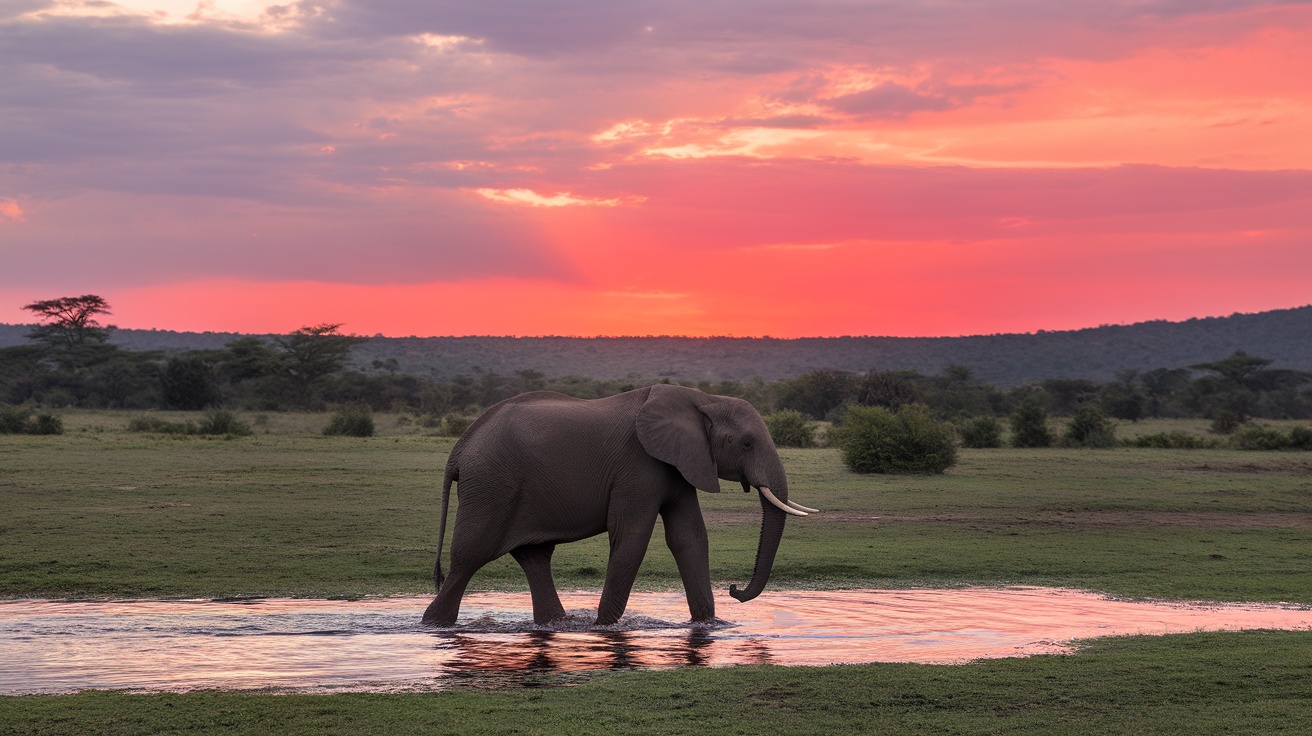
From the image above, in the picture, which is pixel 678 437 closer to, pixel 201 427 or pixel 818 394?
pixel 201 427

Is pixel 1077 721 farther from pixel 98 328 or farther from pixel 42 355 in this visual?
pixel 98 328

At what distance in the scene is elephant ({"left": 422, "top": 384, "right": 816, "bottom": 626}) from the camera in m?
12.6

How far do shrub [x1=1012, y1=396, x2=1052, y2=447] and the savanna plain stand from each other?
2664 mm

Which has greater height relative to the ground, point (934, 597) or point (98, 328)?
point (98, 328)

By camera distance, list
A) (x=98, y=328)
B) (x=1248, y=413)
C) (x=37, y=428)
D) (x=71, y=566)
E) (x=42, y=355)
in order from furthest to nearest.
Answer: (x=98, y=328)
(x=42, y=355)
(x=1248, y=413)
(x=37, y=428)
(x=71, y=566)

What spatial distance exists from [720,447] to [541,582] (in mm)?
2078

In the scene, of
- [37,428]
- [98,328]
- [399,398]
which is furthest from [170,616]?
[98,328]

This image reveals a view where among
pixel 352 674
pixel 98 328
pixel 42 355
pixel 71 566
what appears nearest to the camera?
pixel 352 674

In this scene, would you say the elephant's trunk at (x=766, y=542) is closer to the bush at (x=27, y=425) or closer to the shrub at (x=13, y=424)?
the bush at (x=27, y=425)

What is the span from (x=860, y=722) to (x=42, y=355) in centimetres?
7833

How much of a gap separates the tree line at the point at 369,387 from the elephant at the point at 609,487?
39308mm

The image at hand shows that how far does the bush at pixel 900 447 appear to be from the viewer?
101 ft

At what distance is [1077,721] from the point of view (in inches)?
329

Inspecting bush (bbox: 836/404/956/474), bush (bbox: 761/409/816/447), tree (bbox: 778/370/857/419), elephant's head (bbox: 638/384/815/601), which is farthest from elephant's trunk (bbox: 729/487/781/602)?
tree (bbox: 778/370/857/419)
